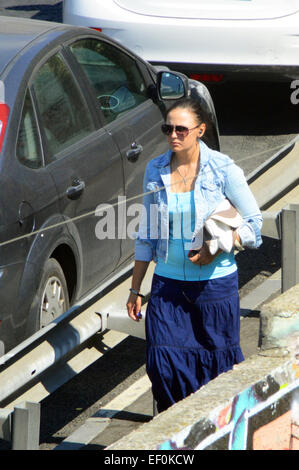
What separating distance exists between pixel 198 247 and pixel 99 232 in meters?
1.35

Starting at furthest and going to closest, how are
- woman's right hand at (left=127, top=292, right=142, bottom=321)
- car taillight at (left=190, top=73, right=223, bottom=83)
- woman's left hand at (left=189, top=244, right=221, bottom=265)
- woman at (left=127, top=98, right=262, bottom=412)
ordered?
car taillight at (left=190, top=73, right=223, bottom=83)
woman's right hand at (left=127, top=292, right=142, bottom=321)
woman at (left=127, top=98, right=262, bottom=412)
woman's left hand at (left=189, top=244, right=221, bottom=265)

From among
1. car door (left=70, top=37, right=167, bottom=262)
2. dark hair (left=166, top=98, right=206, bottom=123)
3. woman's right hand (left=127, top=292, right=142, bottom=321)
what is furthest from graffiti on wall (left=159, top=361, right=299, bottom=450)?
car door (left=70, top=37, right=167, bottom=262)

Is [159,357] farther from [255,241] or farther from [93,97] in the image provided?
[93,97]

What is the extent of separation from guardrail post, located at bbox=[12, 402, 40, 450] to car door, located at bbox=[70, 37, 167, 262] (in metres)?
2.57

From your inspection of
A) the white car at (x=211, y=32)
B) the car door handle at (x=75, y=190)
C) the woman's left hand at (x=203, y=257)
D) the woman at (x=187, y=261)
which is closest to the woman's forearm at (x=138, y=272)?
the woman at (x=187, y=261)

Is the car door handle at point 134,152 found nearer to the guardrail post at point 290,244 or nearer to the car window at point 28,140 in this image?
the car window at point 28,140

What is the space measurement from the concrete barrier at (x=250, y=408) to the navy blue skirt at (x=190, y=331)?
360mm

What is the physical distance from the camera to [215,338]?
4.68 metres

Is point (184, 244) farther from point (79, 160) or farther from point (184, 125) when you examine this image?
point (79, 160)

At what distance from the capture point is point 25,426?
3.51 meters

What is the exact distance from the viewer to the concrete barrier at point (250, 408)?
3.37 meters

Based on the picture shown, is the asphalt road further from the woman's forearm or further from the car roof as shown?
the car roof

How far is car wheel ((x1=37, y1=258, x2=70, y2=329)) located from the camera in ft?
16.8

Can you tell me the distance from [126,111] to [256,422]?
3019 millimetres
